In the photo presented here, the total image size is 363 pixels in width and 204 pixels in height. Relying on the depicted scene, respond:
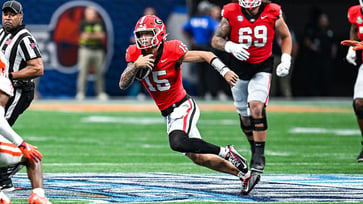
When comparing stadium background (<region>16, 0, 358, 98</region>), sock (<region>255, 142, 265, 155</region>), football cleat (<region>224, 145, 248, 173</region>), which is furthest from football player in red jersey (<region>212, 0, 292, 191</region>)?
stadium background (<region>16, 0, 358, 98</region>)

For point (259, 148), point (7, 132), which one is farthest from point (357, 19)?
point (7, 132)

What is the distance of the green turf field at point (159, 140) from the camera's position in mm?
10727

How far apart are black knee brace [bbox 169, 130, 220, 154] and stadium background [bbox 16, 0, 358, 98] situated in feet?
46.1

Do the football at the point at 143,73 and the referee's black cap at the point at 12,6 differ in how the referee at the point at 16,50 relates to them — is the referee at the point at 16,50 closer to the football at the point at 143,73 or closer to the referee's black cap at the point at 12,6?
the referee's black cap at the point at 12,6

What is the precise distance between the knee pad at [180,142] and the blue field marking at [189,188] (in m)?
0.38

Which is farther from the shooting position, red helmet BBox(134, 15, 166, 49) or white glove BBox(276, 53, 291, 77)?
white glove BBox(276, 53, 291, 77)

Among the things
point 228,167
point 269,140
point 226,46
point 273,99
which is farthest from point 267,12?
point 273,99

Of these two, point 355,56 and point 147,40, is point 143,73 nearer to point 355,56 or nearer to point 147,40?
point 147,40

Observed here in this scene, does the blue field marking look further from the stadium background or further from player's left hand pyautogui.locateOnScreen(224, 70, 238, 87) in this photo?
the stadium background

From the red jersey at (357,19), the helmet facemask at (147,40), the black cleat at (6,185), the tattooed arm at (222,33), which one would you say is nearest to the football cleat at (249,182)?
the helmet facemask at (147,40)

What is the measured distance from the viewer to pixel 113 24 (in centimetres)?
2238

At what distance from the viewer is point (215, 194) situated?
26.7 ft

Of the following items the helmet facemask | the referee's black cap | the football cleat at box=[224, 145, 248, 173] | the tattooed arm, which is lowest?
the football cleat at box=[224, 145, 248, 173]

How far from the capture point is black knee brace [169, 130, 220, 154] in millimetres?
8141
